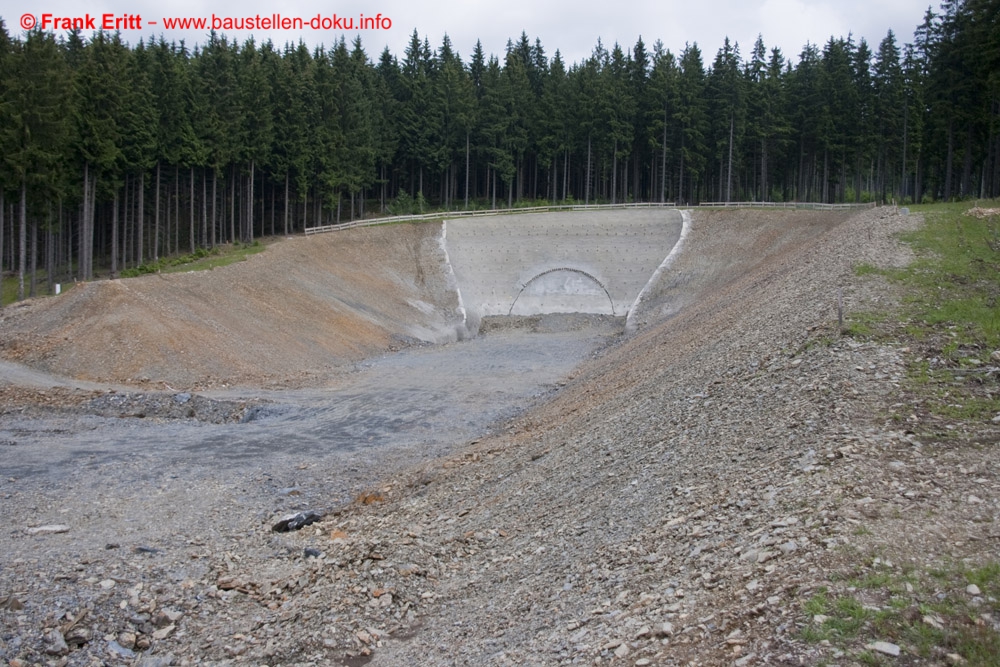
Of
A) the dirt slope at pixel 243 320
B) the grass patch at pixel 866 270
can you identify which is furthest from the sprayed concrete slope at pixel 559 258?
the grass patch at pixel 866 270

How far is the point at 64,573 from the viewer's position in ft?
36.0

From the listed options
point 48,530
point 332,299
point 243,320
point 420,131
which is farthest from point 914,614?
point 420,131

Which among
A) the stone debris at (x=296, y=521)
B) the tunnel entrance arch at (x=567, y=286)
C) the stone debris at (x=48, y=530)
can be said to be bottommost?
the stone debris at (x=296, y=521)

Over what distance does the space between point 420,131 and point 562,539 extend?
6520 cm

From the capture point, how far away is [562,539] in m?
11.0

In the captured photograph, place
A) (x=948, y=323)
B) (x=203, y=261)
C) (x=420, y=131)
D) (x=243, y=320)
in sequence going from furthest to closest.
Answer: (x=420, y=131), (x=203, y=261), (x=243, y=320), (x=948, y=323)

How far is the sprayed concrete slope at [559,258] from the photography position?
47.3 m

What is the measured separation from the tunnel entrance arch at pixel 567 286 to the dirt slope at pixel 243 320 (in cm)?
544

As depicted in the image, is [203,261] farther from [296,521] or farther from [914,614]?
[914,614]

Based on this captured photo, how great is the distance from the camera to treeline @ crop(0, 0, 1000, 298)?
146 feet

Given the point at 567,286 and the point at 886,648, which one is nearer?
the point at 886,648

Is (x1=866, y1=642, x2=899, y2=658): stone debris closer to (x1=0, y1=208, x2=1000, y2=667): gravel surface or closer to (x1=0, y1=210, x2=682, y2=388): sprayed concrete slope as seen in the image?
(x1=0, y1=208, x2=1000, y2=667): gravel surface

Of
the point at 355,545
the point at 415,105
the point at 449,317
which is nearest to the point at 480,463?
the point at 355,545

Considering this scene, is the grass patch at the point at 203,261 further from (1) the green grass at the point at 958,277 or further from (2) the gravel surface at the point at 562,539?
(1) the green grass at the point at 958,277
